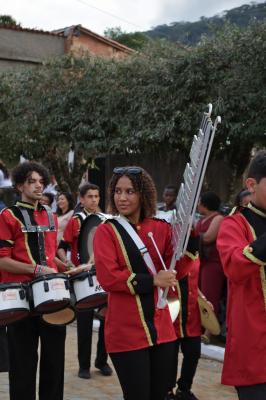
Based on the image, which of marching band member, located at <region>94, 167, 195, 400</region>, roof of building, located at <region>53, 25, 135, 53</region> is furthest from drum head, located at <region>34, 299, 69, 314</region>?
roof of building, located at <region>53, 25, 135, 53</region>

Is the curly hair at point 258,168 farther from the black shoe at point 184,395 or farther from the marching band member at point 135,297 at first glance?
the black shoe at point 184,395

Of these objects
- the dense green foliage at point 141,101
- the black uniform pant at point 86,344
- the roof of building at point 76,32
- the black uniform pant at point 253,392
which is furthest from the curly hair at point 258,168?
the roof of building at point 76,32

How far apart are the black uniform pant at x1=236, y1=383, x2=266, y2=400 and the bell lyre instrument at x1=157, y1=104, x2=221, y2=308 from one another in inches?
30.1

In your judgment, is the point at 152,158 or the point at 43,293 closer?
the point at 43,293

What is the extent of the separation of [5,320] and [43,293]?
1.05 ft

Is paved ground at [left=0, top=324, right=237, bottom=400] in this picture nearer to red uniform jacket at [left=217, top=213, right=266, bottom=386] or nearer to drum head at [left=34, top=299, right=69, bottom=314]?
drum head at [left=34, top=299, right=69, bottom=314]

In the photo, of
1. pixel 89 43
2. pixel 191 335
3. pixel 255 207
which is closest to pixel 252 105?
pixel 191 335

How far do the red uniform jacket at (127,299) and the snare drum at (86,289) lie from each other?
116cm

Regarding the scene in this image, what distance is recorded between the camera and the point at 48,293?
15.0ft

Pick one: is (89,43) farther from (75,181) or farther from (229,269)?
(229,269)

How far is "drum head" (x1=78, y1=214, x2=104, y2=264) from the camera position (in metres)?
6.48

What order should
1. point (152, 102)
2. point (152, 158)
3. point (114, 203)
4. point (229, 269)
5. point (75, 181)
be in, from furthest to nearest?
point (75, 181) < point (152, 158) < point (152, 102) < point (114, 203) < point (229, 269)

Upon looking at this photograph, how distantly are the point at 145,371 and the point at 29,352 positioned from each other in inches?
54.0

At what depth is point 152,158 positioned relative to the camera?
13898 millimetres
